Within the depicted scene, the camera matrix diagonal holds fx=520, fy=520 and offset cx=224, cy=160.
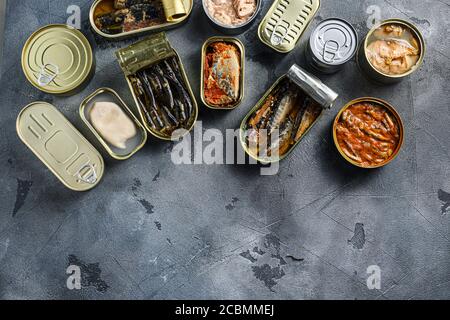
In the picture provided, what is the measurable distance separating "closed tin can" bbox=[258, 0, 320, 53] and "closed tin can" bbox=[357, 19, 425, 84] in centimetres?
44

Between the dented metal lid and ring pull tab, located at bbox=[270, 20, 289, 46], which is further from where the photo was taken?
ring pull tab, located at bbox=[270, 20, 289, 46]

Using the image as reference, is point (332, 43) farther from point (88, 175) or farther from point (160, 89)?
point (88, 175)

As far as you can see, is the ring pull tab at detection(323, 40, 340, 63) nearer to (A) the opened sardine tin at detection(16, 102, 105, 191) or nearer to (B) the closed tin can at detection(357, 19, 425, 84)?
(B) the closed tin can at detection(357, 19, 425, 84)

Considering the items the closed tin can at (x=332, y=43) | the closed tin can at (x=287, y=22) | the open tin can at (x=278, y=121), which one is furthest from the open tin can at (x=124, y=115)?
the closed tin can at (x=332, y=43)

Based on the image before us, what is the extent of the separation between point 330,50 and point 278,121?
2.00 feet

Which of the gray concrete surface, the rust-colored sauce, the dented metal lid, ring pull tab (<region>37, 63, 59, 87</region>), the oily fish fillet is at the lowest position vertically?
the gray concrete surface

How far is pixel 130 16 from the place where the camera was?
365 centimetres

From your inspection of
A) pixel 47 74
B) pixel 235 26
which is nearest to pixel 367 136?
pixel 235 26

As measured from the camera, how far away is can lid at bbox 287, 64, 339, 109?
3.48 m

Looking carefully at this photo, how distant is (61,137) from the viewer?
354 centimetres

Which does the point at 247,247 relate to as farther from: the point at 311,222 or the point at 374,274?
the point at 374,274

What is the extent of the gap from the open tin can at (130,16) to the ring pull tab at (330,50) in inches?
39.0

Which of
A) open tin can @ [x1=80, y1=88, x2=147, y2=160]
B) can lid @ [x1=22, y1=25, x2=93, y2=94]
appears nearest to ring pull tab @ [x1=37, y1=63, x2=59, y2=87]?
can lid @ [x1=22, y1=25, x2=93, y2=94]

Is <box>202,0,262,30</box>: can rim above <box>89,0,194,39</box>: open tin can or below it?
above
